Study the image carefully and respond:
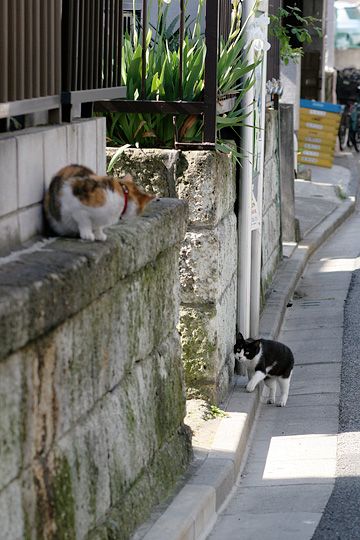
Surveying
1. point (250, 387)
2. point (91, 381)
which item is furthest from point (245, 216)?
point (91, 381)

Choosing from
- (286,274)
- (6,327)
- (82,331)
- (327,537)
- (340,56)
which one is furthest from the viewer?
(340,56)

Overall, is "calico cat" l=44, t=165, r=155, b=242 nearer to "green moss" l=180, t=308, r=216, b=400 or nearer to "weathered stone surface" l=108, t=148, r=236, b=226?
"weathered stone surface" l=108, t=148, r=236, b=226

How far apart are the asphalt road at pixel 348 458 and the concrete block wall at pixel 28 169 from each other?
233 cm

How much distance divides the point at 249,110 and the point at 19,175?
15.4 ft

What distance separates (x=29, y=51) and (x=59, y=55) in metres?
0.46

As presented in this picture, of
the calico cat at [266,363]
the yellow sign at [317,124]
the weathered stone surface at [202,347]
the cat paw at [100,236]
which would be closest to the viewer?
the cat paw at [100,236]

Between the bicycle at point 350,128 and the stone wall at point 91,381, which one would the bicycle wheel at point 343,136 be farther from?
the stone wall at point 91,381

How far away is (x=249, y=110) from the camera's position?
901 centimetres

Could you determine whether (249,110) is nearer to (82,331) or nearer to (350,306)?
(350,306)

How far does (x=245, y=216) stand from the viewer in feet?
29.5

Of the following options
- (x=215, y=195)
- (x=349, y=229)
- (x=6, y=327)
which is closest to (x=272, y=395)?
(x=215, y=195)

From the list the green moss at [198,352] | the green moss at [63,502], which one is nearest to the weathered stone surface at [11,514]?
the green moss at [63,502]

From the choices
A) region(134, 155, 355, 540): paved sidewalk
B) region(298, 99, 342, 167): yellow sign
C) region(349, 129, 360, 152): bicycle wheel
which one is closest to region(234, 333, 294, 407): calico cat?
region(134, 155, 355, 540): paved sidewalk

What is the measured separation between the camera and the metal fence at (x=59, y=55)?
14.8 ft
